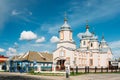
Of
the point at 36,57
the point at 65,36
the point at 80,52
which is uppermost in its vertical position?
the point at 65,36

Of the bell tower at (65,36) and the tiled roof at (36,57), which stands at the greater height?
the bell tower at (65,36)

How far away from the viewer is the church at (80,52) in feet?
215

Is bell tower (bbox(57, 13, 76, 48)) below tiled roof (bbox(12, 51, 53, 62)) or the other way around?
the other way around

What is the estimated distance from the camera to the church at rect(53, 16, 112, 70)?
6566cm

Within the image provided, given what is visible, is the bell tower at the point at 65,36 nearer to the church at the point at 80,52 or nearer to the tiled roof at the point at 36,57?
the church at the point at 80,52

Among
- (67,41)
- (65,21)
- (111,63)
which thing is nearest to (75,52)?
(67,41)

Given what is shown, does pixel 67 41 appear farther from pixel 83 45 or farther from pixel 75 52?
pixel 83 45

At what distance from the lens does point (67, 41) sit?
6662 centimetres

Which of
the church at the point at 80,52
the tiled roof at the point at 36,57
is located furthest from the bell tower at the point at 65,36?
the tiled roof at the point at 36,57

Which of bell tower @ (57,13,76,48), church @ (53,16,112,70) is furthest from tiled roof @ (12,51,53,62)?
bell tower @ (57,13,76,48)

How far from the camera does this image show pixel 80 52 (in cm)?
6888

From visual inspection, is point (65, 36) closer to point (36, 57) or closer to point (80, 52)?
point (80, 52)

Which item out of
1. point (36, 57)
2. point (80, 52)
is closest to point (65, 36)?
point (80, 52)

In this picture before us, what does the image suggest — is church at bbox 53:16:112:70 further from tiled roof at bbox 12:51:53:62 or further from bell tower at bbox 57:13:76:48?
tiled roof at bbox 12:51:53:62
